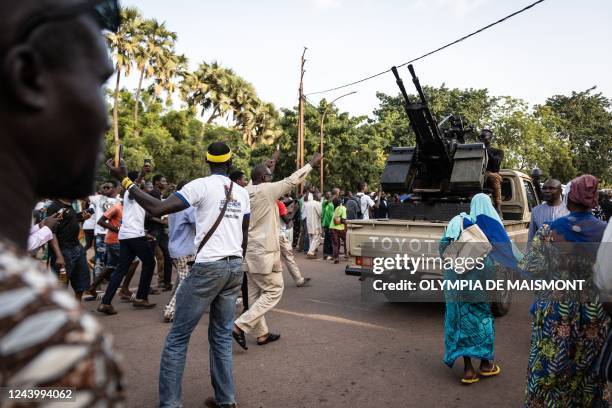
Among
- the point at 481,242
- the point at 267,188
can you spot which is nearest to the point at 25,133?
the point at 481,242

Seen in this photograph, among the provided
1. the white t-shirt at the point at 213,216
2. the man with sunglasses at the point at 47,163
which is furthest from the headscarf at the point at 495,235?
the man with sunglasses at the point at 47,163

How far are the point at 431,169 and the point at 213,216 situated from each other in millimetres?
5219

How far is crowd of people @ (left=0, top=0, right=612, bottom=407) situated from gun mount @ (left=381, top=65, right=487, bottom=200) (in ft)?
2.52

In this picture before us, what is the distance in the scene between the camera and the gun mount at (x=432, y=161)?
6988mm

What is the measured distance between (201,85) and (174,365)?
2757 cm

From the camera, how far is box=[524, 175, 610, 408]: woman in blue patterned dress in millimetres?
2986

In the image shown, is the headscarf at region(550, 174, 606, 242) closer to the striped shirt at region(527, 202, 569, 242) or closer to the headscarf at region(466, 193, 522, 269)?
the headscarf at region(466, 193, 522, 269)

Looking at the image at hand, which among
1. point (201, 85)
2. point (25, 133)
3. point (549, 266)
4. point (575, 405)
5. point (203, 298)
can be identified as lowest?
point (575, 405)

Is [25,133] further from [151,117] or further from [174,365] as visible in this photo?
[151,117]

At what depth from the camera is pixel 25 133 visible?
2.46 ft

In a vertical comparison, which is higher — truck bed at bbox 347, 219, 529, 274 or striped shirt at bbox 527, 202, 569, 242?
striped shirt at bbox 527, 202, 569, 242

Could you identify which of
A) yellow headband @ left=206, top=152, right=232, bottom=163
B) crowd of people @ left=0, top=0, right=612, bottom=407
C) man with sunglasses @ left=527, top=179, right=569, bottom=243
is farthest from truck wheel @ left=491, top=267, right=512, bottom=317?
yellow headband @ left=206, top=152, right=232, bottom=163

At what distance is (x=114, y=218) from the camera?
7.12m

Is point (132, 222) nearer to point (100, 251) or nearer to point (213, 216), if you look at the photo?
point (100, 251)
